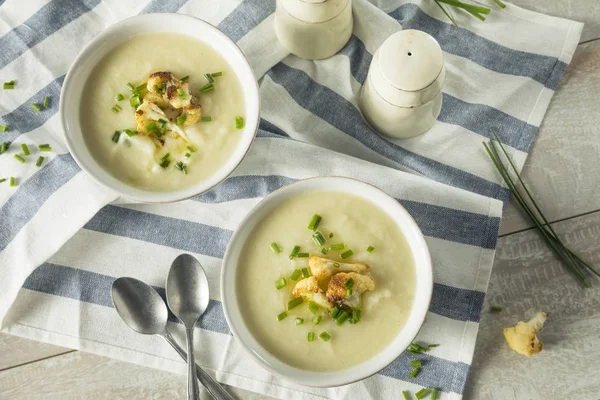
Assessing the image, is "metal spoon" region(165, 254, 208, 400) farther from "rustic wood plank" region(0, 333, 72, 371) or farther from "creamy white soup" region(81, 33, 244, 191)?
"rustic wood plank" region(0, 333, 72, 371)

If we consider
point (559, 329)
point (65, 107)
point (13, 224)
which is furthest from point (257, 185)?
point (559, 329)

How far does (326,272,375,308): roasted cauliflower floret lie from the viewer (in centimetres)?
163

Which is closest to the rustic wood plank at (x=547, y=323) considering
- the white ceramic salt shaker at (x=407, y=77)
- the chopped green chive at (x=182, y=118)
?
the white ceramic salt shaker at (x=407, y=77)

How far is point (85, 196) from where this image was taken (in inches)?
77.8

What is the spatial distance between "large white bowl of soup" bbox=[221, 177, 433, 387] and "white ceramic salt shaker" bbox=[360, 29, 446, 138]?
292mm

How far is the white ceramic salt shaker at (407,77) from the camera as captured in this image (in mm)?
1801

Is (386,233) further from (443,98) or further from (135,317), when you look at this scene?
(135,317)

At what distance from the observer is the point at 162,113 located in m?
1.80

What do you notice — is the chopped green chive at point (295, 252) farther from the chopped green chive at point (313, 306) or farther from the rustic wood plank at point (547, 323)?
the rustic wood plank at point (547, 323)

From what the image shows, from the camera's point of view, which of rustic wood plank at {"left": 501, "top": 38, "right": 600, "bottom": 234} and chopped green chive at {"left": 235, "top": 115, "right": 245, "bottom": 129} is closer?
chopped green chive at {"left": 235, "top": 115, "right": 245, "bottom": 129}

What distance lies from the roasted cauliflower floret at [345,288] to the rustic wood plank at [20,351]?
960 mm

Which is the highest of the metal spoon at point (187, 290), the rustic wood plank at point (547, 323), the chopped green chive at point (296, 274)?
the chopped green chive at point (296, 274)

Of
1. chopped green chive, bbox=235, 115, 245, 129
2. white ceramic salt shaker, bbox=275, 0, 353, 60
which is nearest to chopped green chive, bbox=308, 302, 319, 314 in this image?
chopped green chive, bbox=235, 115, 245, 129

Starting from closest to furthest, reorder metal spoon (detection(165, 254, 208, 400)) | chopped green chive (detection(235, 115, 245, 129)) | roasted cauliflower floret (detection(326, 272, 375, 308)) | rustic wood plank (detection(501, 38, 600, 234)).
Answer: roasted cauliflower floret (detection(326, 272, 375, 308)), chopped green chive (detection(235, 115, 245, 129)), metal spoon (detection(165, 254, 208, 400)), rustic wood plank (detection(501, 38, 600, 234))
